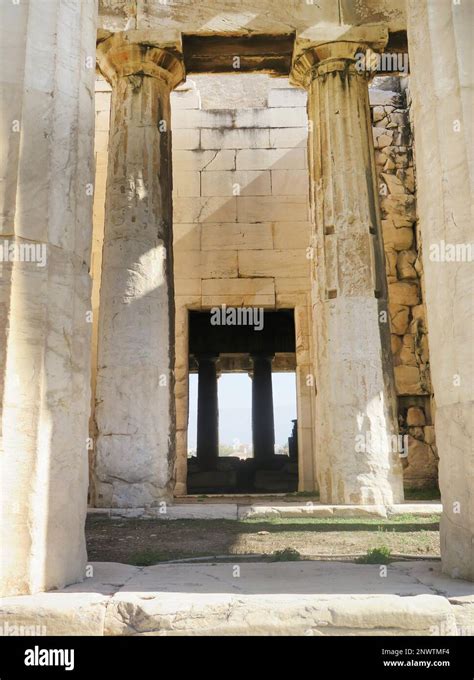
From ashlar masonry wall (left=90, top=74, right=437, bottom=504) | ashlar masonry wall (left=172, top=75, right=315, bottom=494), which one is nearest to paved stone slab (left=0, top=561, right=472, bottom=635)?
ashlar masonry wall (left=90, top=74, right=437, bottom=504)

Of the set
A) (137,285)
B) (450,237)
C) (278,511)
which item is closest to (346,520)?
(278,511)

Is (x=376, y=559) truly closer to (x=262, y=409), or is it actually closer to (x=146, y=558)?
(x=146, y=558)

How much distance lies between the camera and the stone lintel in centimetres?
1048

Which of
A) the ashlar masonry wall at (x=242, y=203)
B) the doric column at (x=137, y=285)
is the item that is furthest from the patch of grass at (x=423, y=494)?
the doric column at (x=137, y=285)

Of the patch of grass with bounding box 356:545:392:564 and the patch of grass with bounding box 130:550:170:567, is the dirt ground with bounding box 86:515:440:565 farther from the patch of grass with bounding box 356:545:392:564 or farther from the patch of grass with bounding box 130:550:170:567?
the patch of grass with bounding box 356:545:392:564

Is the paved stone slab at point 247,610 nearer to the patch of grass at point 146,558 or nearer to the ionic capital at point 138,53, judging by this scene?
the patch of grass at point 146,558

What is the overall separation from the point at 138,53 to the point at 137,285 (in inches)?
152

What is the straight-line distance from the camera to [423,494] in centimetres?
1182

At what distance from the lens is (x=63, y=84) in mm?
4125

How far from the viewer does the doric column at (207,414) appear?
20.8m

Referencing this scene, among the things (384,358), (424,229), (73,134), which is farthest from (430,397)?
(73,134)
